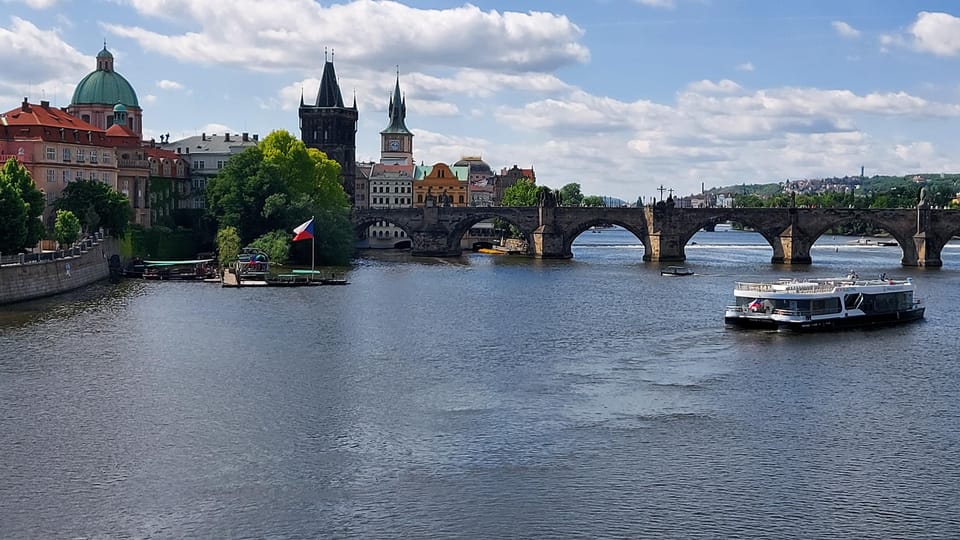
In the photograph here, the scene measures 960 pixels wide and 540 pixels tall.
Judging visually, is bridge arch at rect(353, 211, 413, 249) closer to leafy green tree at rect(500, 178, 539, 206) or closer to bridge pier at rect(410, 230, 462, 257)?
bridge pier at rect(410, 230, 462, 257)

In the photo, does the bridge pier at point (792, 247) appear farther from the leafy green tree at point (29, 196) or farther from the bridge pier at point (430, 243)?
the leafy green tree at point (29, 196)

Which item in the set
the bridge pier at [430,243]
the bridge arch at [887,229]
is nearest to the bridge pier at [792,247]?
the bridge arch at [887,229]

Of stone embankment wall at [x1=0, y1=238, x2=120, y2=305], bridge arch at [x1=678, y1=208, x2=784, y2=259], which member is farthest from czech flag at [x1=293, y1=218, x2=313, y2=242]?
bridge arch at [x1=678, y1=208, x2=784, y2=259]

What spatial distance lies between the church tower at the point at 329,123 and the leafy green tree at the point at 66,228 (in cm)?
8334

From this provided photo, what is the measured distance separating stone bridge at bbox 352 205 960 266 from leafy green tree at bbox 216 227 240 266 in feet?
123

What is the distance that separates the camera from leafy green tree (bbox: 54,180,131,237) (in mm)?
93812

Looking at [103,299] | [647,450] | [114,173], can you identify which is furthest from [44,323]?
[114,173]

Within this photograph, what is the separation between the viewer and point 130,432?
3853 cm

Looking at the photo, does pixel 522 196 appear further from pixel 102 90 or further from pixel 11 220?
pixel 11 220

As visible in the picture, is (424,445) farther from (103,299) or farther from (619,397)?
(103,299)

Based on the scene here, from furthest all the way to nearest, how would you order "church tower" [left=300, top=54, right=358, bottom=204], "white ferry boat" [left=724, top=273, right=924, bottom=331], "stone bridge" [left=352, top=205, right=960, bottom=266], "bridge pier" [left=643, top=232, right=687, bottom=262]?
"church tower" [left=300, top=54, right=358, bottom=204] < "bridge pier" [left=643, top=232, right=687, bottom=262] < "stone bridge" [left=352, top=205, right=960, bottom=266] < "white ferry boat" [left=724, top=273, right=924, bottom=331]

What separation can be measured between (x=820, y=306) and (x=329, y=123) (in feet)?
370

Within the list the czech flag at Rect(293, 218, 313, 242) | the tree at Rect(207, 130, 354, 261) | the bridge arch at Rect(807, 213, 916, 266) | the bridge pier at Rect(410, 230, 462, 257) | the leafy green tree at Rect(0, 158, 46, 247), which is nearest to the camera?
the leafy green tree at Rect(0, 158, 46, 247)

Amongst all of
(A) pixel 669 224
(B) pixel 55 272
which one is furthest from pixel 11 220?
(A) pixel 669 224
